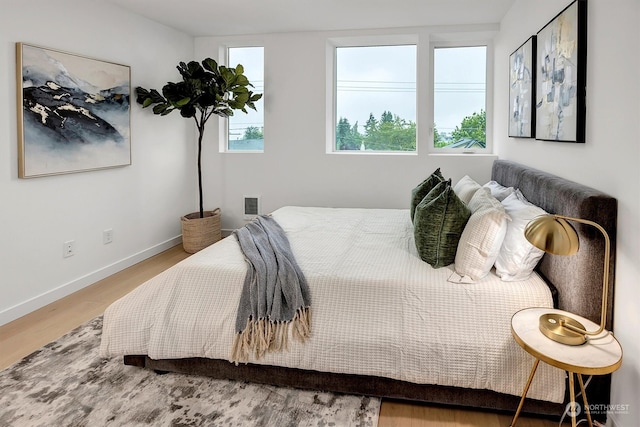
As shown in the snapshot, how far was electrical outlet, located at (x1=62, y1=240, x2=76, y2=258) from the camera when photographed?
3.54 metres

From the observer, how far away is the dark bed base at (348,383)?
1999 millimetres

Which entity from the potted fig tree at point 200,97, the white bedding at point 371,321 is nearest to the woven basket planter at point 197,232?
the potted fig tree at point 200,97

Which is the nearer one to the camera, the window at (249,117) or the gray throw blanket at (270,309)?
the gray throw blanket at (270,309)

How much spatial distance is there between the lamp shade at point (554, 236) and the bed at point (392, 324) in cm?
33

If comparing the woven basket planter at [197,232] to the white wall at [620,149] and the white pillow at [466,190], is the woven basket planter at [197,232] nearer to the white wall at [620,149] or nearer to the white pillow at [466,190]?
the white pillow at [466,190]

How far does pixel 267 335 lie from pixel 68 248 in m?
2.28

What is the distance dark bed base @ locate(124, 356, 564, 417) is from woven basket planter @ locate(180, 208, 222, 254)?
2.45m

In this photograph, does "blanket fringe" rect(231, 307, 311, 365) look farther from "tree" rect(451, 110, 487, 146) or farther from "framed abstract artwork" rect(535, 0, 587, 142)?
"tree" rect(451, 110, 487, 146)

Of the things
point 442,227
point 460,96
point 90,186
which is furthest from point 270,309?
point 460,96

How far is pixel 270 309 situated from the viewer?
7.15 ft

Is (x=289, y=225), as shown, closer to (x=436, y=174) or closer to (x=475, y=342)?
(x=436, y=174)

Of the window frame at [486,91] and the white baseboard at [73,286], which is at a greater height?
the window frame at [486,91]

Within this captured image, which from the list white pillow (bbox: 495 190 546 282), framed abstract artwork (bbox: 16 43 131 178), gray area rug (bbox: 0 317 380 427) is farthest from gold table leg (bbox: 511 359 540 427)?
framed abstract artwork (bbox: 16 43 131 178)

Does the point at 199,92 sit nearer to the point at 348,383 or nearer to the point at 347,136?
the point at 347,136
